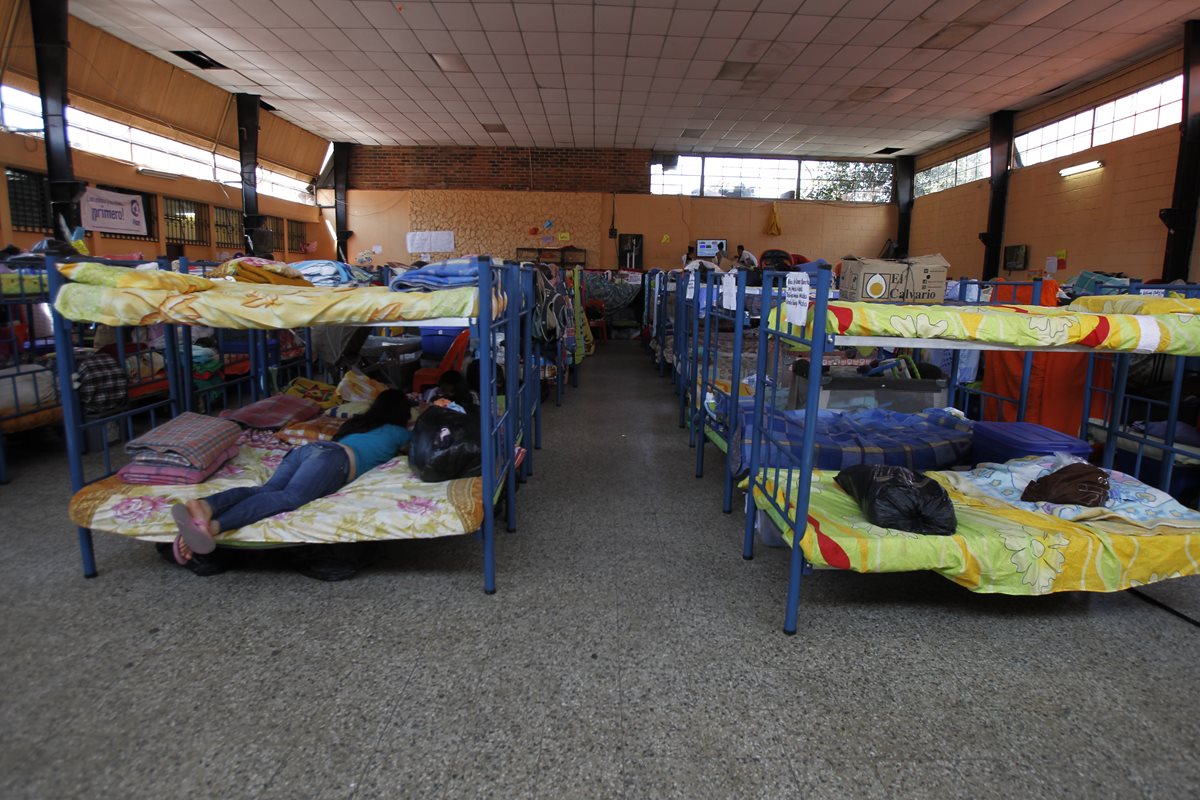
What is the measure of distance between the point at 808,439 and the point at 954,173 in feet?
42.4

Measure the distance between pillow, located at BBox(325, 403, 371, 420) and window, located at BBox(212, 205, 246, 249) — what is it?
7953mm

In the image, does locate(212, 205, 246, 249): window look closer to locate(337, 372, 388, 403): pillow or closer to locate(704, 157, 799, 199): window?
locate(337, 372, 388, 403): pillow

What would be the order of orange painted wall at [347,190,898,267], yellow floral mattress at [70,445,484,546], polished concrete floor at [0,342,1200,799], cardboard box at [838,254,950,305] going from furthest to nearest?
orange painted wall at [347,190,898,267], cardboard box at [838,254,950,305], yellow floral mattress at [70,445,484,546], polished concrete floor at [0,342,1200,799]

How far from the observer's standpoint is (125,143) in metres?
8.31

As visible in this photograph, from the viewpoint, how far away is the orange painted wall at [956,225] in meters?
11.3

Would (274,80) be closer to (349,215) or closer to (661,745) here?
(349,215)

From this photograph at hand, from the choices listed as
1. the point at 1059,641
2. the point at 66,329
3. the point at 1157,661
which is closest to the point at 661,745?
the point at 1059,641

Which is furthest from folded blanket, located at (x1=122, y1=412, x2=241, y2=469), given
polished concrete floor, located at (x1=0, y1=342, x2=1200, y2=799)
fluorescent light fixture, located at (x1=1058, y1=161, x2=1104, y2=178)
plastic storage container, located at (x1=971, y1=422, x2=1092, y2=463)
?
fluorescent light fixture, located at (x1=1058, y1=161, x2=1104, y2=178)

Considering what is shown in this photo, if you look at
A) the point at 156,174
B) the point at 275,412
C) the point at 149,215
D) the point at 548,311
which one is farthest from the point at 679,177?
the point at 275,412

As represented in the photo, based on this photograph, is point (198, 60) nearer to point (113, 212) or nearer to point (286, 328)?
point (113, 212)

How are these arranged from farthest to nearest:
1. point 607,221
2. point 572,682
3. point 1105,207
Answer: point 607,221 → point 1105,207 → point 572,682

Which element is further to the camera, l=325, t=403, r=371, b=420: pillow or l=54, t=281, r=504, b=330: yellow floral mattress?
l=325, t=403, r=371, b=420: pillow

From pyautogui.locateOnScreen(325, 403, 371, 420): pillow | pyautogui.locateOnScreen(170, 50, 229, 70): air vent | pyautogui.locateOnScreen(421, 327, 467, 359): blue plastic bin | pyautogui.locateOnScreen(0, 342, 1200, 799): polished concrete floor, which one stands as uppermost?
pyautogui.locateOnScreen(170, 50, 229, 70): air vent

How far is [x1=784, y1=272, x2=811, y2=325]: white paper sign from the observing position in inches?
89.6
